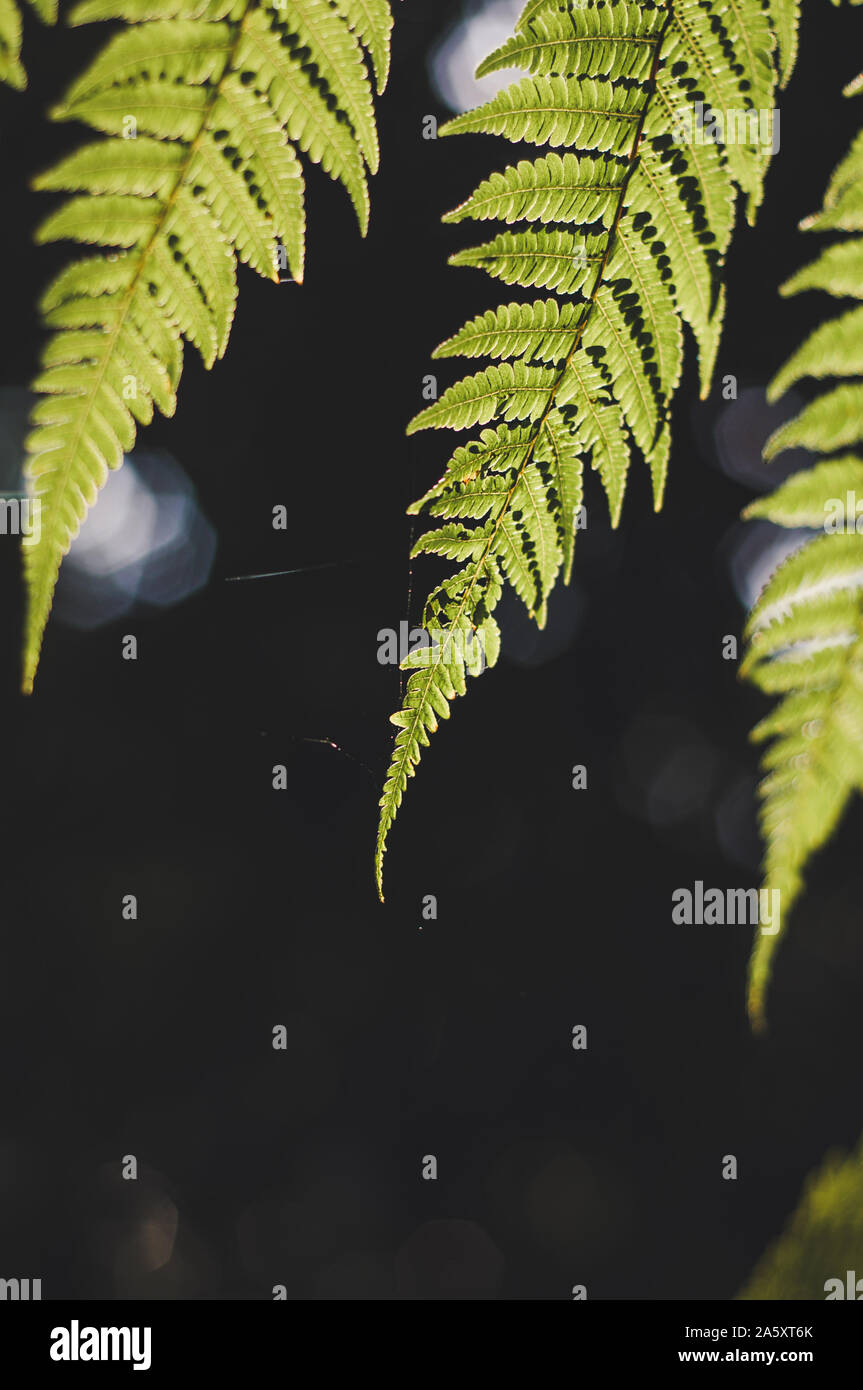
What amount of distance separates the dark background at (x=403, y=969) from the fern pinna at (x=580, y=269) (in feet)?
21.4

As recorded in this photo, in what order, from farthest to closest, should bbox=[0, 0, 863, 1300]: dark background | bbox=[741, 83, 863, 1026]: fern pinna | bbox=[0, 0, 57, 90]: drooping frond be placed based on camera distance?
bbox=[0, 0, 863, 1300]: dark background < bbox=[0, 0, 57, 90]: drooping frond < bbox=[741, 83, 863, 1026]: fern pinna

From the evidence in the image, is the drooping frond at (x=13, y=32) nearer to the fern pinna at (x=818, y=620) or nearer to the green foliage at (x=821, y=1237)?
the fern pinna at (x=818, y=620)

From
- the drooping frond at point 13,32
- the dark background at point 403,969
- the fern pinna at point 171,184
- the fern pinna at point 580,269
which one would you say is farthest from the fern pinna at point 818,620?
the dark background at point 403,969

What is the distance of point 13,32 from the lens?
0.46 metres

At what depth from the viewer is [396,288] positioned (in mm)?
5691

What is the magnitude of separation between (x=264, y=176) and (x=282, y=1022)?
8629mm

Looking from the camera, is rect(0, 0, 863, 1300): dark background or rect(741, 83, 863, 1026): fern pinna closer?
rect(741, 83, 863, 1026): fern pinna

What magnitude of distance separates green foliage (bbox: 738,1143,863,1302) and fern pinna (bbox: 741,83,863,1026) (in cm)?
23

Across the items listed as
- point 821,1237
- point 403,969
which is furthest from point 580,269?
point 403,969

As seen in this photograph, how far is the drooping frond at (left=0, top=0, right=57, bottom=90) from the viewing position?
44 centimetres

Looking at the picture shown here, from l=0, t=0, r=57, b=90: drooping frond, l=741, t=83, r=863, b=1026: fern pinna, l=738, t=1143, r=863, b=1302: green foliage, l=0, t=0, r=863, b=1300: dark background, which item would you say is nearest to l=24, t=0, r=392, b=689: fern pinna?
l=0, t=0, r=57, b=90: drooping frond

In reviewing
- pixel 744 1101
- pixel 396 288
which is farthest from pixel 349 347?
pixel 744 1101

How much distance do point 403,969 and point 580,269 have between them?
8.38m

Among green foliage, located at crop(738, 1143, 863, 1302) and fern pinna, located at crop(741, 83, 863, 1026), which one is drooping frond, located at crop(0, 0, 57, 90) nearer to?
fern pinna, located at crop(741, 83, 863, 1026)
